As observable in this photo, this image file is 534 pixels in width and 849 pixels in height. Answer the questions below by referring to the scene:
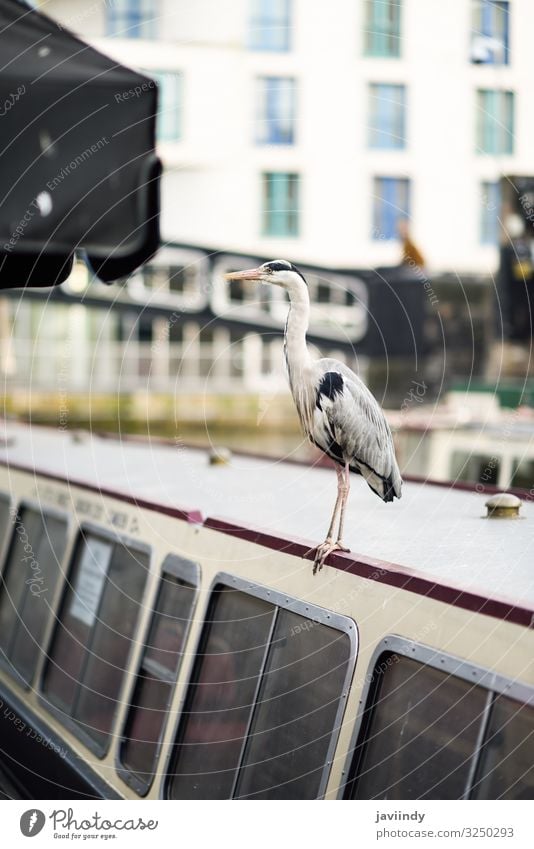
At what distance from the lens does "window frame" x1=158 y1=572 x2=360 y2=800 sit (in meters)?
2.37

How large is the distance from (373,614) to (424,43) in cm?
1356

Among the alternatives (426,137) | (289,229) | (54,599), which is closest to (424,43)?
(426,137)

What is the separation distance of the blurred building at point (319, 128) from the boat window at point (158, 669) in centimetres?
1164

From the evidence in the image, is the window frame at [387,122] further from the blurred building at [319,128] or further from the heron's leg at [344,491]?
the heron's leg at [344,491]

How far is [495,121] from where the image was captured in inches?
586

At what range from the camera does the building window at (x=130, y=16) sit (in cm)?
2036

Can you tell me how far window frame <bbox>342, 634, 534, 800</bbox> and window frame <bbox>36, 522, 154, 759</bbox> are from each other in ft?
3.88

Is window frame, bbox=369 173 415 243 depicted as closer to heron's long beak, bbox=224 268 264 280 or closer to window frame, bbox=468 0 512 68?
window frame, bbox=468 0 512 68

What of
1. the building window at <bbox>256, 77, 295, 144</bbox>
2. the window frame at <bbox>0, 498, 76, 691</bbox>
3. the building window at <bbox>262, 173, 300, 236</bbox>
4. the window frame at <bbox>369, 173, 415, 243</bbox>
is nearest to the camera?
the window frame at <bbox>0, 498, 76, 691</bbox>

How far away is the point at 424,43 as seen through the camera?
14.2 m

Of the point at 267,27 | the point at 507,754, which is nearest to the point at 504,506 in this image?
the point at 507,754

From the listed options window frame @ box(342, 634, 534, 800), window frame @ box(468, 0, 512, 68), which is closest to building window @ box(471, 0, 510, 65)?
window frame @ box(468, 0, 512, 68)

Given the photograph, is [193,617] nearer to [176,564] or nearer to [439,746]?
[176,564]

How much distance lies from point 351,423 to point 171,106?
18.5m
